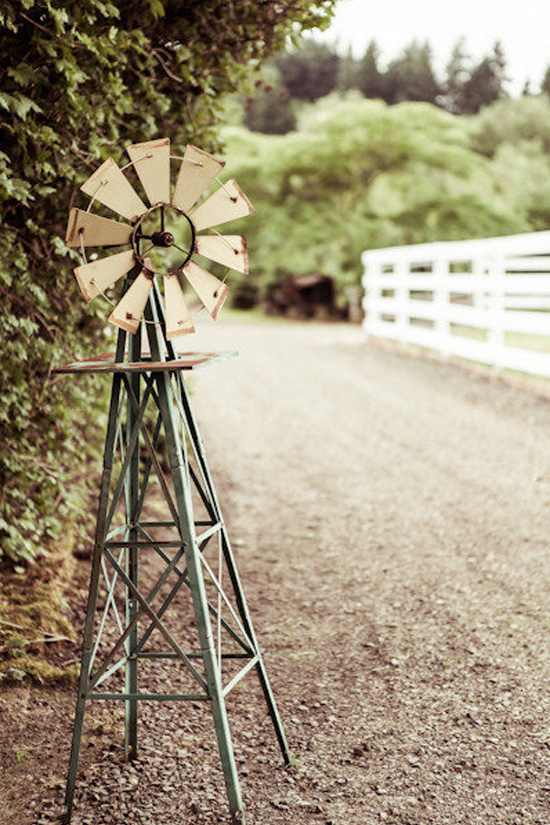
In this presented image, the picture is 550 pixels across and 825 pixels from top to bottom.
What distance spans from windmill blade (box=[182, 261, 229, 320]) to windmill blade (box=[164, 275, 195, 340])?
6 centimetres

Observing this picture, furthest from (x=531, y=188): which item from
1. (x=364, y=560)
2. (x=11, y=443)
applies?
(x=11, y=443)

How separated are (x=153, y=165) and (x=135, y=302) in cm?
41

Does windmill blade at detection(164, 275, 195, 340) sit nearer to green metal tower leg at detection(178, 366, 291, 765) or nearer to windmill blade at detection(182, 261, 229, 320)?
windmill blade at detection(182, 261, 229, 320)

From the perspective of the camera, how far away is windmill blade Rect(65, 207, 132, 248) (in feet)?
8.59

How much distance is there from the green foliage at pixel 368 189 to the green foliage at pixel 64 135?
1577 cm

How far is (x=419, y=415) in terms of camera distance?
848cm

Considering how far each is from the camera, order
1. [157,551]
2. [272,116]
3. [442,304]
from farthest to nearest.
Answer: [272,116] → [442,304] → [157,551]

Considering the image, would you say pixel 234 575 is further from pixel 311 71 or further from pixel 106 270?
pixel 311 71

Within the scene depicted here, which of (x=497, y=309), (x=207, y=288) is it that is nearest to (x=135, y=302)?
(x=207, y=288)

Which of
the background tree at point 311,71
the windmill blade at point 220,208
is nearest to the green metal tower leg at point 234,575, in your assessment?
the windmill blade at point 220,208

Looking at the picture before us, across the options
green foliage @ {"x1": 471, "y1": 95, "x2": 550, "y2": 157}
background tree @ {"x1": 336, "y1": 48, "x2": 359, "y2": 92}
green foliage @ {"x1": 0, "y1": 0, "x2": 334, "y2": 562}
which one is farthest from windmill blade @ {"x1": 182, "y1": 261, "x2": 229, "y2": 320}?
background tree @ {"x1": 336, "y1": 48, "x2": 359, "y2": 92}

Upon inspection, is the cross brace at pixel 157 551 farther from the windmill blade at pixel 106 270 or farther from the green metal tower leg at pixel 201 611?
the windmill blade at pixel 106 270

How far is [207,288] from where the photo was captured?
2.70m

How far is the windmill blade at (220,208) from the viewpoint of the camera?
2648 mm
